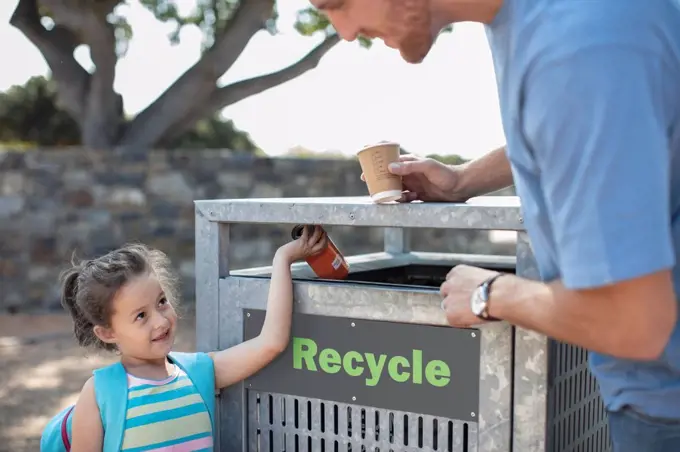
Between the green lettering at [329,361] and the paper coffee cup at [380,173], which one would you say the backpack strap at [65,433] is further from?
the paper coffee cup at [380,173]

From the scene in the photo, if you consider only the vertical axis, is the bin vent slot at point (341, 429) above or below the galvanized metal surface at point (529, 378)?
below

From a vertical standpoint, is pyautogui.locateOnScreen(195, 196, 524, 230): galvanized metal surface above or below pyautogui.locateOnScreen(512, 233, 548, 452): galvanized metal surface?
above

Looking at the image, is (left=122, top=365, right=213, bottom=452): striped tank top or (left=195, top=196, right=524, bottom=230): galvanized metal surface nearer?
(left=195, top=196, right=524, bottom=230): galvanized metal surface

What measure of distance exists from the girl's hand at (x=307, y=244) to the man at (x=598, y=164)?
763 mm

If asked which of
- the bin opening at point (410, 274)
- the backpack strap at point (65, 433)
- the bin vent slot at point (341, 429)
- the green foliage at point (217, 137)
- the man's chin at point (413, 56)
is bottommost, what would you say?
the backpack strap at point (65, 433)

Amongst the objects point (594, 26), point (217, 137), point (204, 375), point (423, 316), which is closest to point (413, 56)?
point (594, 26)

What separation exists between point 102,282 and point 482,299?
118cm

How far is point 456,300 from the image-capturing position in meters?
1.42

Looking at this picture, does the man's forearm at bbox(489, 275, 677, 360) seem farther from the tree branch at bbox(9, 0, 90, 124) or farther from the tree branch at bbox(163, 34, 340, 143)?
the tree branch at bbox(9, 0, 90, 124)

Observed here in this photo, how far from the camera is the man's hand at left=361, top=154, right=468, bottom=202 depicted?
1902 millimetres

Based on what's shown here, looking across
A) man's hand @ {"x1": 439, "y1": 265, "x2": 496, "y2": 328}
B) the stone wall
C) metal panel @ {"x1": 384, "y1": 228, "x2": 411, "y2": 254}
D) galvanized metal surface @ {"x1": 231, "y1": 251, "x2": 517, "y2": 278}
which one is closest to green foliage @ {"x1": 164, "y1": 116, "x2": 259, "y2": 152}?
the stone wall

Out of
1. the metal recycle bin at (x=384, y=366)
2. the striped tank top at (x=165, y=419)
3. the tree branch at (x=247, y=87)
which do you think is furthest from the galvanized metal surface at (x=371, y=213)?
the tree branch at (x=247, y=87)

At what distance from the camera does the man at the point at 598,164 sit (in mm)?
1060

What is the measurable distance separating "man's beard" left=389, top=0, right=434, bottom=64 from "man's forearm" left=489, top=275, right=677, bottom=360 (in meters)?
0.40
